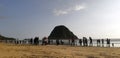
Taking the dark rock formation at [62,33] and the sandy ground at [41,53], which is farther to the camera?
the dark rock formation at [62,33]

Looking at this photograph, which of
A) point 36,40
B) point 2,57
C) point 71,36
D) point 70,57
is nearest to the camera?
point 2,57

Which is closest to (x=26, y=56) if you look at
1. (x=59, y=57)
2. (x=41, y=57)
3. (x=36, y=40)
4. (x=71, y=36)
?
(x=41, y=57)

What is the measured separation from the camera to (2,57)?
19500 mm

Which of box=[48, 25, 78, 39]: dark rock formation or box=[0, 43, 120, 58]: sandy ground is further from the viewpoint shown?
box=[48, 25, 78, 39]: dark rock formation

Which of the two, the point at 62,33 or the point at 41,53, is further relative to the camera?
the point at 62,33

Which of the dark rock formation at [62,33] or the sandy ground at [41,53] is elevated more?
the dark rock formation at [62,33]

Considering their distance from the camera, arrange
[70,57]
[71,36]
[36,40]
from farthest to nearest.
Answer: [71,36], [36,40], [70,57]

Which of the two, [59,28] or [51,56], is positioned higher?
[59,28]

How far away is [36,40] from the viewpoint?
4469cm

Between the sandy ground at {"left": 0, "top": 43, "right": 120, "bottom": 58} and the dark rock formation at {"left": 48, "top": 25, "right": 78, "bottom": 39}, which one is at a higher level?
the dark rock formation at {"left": 48, "top": 25, "right": 78, "bottom": 39}

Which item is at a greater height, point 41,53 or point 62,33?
point 62,33

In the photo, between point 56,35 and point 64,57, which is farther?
point 56,35

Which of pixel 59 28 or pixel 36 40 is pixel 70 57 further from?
pixel 59 28

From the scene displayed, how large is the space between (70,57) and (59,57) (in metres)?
1.16
